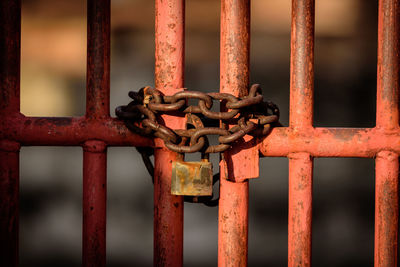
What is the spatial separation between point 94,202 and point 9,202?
0.22m

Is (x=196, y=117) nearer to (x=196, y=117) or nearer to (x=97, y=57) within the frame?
(x=196, y=117)

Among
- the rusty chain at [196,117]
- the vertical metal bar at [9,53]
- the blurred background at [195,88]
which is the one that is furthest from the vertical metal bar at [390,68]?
the blurred background at [195,88]

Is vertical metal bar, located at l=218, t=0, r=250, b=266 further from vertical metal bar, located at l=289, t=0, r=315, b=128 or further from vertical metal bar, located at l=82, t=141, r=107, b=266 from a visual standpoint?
vertical metal bar, located at l=82, t=141, r=107, b=266

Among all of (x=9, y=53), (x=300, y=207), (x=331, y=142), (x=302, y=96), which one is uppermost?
(x=9, y=53)

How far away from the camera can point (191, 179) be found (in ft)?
3.00

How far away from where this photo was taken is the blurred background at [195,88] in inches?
82.4

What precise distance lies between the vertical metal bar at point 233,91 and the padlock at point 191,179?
0.19 ft

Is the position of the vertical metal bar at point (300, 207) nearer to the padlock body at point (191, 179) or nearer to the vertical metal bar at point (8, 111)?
the padlock body at point (191, 179)

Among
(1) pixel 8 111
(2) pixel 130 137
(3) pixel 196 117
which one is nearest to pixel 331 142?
(3) pixel 196 117

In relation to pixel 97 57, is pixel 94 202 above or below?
below

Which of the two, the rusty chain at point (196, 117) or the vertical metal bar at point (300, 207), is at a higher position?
the rusty chain at point (196, 117)

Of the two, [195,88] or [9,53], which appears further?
[195,88]

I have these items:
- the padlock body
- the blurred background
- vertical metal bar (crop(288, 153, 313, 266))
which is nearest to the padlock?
the padlock body

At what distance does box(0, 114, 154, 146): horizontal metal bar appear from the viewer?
3.08ft
